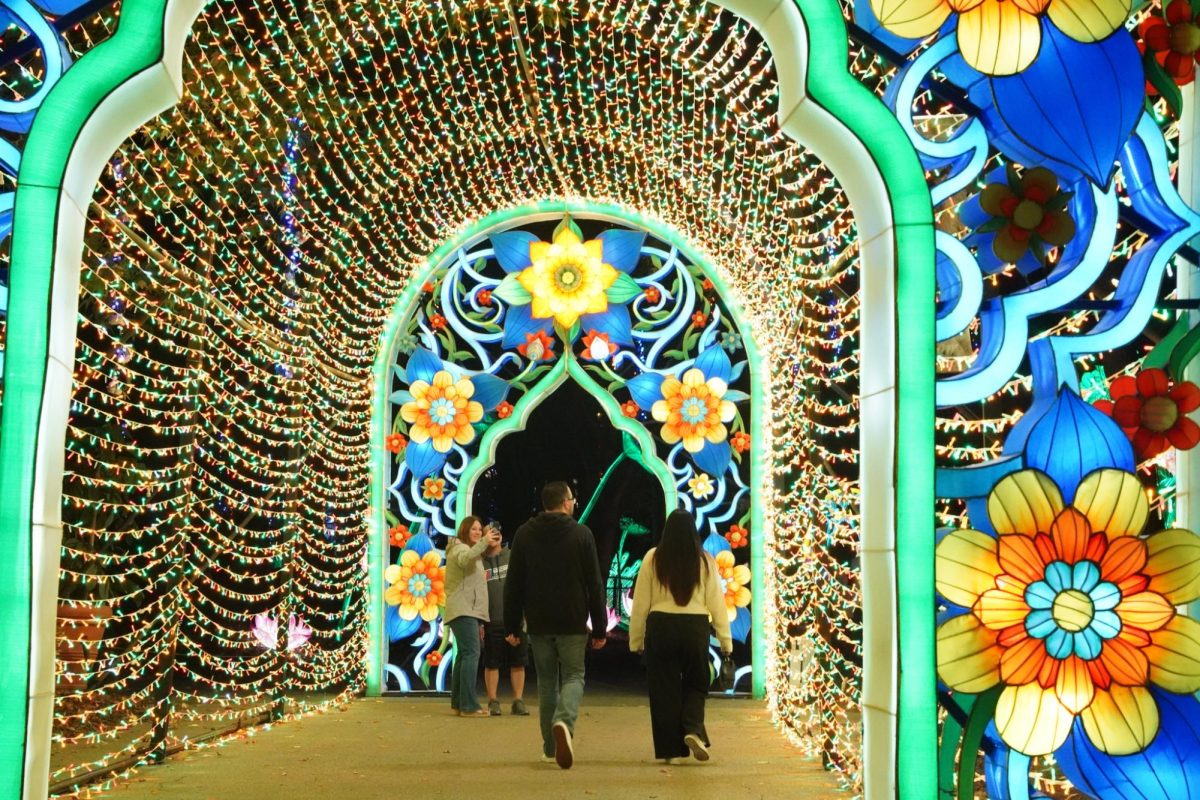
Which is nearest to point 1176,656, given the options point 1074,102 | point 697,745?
point 1074,102

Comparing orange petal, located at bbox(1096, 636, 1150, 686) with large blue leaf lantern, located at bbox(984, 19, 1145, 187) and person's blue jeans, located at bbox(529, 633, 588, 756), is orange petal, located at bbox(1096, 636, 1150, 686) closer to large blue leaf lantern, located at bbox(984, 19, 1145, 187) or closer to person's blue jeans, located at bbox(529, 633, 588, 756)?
large blue leaf lantern, located at bbox(984, 19, 1145, 187)

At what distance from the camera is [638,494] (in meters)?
16.2

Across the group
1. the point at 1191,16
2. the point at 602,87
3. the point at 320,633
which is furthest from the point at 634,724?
the point at 1191,16

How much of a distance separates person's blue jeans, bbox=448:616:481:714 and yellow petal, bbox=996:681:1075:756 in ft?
23.2

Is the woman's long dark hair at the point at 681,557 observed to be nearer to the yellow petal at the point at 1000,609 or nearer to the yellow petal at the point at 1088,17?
the yellow petal at the point at 1000,609

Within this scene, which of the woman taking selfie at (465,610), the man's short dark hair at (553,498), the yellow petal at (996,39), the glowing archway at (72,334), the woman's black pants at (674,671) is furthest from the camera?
the woman taking selfie at (465,610)

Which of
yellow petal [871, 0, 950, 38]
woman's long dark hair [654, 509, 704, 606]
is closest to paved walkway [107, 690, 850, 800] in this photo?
woman's long dark hair [654, 509, 704, 606]

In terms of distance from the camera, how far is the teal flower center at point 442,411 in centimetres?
1244

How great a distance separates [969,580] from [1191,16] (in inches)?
80.3

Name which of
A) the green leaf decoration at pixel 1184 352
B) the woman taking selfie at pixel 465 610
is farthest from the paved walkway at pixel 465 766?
the green leaf decoration at pixel 1184 352

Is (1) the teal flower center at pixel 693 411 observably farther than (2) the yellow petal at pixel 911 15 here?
Yes

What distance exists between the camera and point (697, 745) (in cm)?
823

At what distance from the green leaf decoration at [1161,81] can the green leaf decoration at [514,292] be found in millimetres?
7915

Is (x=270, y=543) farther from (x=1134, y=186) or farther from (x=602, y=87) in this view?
(x=1134, y=186)
